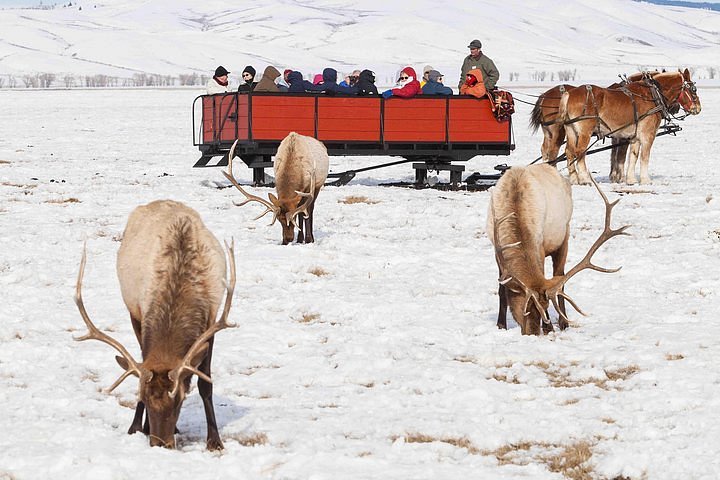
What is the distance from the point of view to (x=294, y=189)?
13625 mm

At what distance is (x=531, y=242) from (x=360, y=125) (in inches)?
413

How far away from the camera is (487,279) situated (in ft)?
38.8

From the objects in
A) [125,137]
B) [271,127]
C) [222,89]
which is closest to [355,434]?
[271,127]

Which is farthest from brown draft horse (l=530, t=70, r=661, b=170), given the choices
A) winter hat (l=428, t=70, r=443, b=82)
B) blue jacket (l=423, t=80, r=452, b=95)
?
winter hat (l=428, t=70, r=443, b=82)

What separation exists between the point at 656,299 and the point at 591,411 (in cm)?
398

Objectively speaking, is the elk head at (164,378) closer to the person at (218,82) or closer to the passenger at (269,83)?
the passenger at (269,83)

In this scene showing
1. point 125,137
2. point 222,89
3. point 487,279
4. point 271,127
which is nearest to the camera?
point 487,279

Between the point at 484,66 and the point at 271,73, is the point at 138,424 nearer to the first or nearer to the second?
the point at 271,73

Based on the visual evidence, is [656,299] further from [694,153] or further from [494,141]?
[694,153]

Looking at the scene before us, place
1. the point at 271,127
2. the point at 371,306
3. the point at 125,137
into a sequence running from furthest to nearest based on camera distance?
the point at 125,137 < the point at 271,127 < the point at 371,306

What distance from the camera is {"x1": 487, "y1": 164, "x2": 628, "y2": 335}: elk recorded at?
8.68 metres

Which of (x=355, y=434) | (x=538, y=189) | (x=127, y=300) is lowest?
(x=355, y=434)

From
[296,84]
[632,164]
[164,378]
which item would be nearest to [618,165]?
[632,164]

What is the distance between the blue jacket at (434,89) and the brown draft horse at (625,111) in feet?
7.74
